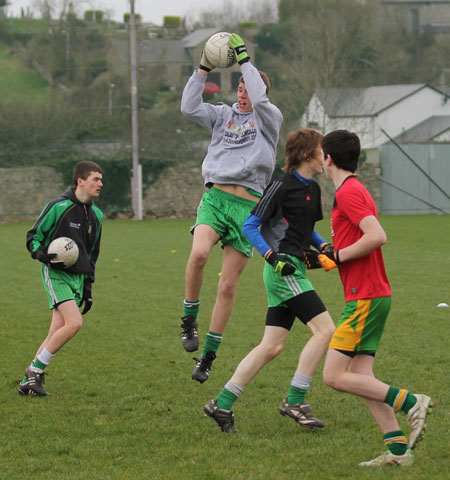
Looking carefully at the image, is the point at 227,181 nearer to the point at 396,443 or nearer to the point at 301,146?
the point at 301,146

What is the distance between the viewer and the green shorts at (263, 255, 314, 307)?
5.78 m

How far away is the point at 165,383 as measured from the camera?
769cm

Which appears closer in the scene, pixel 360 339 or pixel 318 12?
pixel 360 339

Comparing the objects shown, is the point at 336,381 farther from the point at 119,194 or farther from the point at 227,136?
the point at 119,194

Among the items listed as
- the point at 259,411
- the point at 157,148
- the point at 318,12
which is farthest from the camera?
the point at 318,12

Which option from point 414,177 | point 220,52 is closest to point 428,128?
point 414,177

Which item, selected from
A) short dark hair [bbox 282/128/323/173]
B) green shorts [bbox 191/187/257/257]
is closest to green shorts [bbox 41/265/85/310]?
green shorts [bbox 191/187/257/257]

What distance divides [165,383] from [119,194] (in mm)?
29866

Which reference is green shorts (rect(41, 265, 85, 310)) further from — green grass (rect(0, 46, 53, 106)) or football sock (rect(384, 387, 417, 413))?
green grass (rect(0, 46, 53, 106))

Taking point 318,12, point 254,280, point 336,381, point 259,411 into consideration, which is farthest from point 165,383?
point 318,12

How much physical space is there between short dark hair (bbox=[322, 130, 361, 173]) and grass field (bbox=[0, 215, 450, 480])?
→ 6.16 ft

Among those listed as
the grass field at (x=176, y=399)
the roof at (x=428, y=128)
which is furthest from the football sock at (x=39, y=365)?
the roof at (x=428, y=128)

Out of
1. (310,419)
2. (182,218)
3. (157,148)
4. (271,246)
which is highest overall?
(271,246)

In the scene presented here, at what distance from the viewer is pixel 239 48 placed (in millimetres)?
6633
